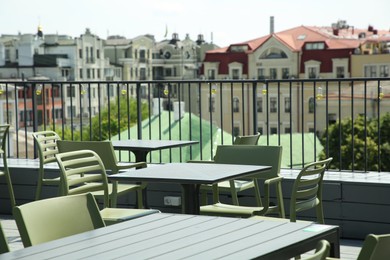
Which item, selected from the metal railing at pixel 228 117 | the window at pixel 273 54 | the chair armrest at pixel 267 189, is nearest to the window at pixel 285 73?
the window at pixel 273 54

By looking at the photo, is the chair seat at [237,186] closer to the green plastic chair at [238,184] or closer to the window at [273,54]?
the green plastic chair at [238,184]

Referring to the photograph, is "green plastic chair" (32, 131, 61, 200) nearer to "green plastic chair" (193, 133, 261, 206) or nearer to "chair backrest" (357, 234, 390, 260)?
"green plastic chair" (193, 133, 261, 206)

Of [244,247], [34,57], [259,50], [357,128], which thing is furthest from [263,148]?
[34,57]

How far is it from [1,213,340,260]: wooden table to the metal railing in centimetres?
284

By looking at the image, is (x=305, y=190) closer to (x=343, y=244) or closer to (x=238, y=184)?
(x=238, y=184)

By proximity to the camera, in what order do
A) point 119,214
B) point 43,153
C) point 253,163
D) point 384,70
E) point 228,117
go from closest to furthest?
point 119,214 < point 253,163 < point 43,153 < point 228,117 < point 384,70

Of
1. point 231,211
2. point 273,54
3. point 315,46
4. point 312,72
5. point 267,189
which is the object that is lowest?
point 231,211

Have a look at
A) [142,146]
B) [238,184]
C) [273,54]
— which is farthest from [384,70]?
[238,184]

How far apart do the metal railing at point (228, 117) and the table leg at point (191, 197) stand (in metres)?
1.80

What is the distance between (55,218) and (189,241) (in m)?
0.65

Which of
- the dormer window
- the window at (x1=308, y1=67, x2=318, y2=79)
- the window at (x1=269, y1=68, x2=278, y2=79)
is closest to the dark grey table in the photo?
the window at (x1=308, y1=67, x2=318, y2=79)

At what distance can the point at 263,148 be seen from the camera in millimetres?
5617

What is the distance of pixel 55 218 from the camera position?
3643 mm

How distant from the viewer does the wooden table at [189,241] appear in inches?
123
